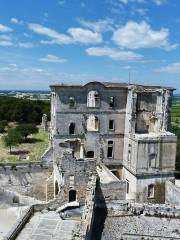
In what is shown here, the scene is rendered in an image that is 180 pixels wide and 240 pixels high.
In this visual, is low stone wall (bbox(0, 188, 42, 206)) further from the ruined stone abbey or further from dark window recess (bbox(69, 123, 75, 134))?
dark window recess (bbox(69, 123, 75, 134))

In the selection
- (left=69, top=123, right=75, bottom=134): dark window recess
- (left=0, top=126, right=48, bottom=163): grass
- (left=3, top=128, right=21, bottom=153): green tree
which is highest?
(left=69, top=123, right=75, bottom=134): dark window recess

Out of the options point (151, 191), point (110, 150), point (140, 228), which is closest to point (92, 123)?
point (110, 150)

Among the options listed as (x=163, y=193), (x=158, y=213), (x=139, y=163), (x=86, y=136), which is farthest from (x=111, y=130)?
(x=158, y=213)

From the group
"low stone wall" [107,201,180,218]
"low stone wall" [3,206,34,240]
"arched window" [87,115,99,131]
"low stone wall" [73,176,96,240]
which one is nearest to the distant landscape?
"arched window" [87,115,99,131]

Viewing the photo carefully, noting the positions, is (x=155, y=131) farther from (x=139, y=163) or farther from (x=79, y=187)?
(x=79, y=187)

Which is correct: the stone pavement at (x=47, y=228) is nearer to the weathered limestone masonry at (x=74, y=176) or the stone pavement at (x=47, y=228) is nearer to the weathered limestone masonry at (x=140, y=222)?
the weathered limestone masonry at (x=140, y=222)

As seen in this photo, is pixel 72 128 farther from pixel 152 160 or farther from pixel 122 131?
pixel 152 160
